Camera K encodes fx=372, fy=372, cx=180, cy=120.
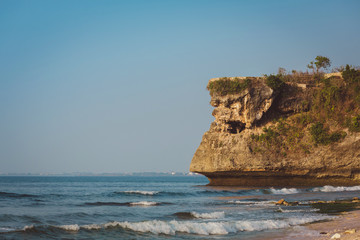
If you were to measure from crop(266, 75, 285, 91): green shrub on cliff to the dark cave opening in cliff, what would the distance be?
4622 millimetres

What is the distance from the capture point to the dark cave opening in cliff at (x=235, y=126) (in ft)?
118

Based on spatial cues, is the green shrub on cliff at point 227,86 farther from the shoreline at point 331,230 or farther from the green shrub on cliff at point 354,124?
the shoreline at point 331,230

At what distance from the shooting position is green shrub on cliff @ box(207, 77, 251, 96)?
112ft

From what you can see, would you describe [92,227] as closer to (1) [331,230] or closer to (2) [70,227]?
(2) [70,227]

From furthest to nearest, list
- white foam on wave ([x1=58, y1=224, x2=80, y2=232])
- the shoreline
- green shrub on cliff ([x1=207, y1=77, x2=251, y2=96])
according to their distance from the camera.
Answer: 1. green shrub on cliff ([x1=207, y1=77, x2=251, y2=96])
2. white foam on wave ([x1=58, y1=224, x2=80, y2=232])
3. the shoreline

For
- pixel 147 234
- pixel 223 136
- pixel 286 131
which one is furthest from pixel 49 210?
pixel 286 131

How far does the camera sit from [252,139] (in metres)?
34.6

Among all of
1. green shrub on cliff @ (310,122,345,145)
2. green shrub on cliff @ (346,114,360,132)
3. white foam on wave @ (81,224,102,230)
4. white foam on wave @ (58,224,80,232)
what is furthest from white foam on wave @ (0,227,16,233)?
green shrub on cliff @ (346,114,360,132)

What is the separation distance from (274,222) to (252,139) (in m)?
20.9

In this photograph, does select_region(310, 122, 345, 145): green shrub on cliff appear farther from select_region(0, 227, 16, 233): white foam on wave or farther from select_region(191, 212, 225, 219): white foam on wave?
select_region(0, 227, 16, 233): white foam on wave

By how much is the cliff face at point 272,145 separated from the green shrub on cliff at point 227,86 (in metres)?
0.34

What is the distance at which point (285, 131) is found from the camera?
1359 inches

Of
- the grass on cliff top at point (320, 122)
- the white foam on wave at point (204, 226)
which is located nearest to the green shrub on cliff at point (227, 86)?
the grass on cliff top at point (320, 122)

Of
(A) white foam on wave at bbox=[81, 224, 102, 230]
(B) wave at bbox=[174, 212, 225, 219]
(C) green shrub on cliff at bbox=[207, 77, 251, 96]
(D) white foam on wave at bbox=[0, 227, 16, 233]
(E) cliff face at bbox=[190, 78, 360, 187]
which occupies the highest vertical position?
(C) green shrub on cliff at bbox=[207, 77, 251, 96]
